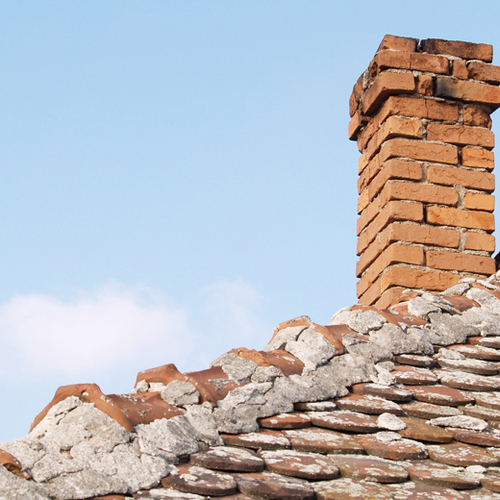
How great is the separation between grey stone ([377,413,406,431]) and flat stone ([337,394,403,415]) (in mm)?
54

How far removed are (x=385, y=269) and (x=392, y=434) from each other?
2423 millimetres

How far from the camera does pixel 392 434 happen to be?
291 centimetres

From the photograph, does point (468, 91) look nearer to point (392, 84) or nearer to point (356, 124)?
point (392, 84)

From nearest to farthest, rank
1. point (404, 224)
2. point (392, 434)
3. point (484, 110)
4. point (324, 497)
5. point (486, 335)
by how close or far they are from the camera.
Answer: point (324, 497), point (392, 434), point (486, 335), point (404, 224), point (484, 110)

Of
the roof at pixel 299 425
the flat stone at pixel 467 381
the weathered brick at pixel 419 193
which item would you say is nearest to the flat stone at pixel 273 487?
the roof at pixel 299 425

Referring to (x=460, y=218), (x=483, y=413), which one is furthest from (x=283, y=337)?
(x=460, y=218)

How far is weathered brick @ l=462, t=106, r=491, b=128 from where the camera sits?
5.64 m

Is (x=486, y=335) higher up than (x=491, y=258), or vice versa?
(x=491, y=258)

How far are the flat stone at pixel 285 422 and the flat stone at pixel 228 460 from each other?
25 cm

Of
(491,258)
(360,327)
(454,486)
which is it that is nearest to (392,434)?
(454,486)

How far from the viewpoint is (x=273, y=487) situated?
2381 mm

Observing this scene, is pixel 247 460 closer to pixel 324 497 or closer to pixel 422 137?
pixel 324 497

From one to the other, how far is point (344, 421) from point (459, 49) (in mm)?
3632

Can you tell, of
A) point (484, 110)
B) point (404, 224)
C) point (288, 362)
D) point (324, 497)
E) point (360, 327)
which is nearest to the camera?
point (324, 497)
